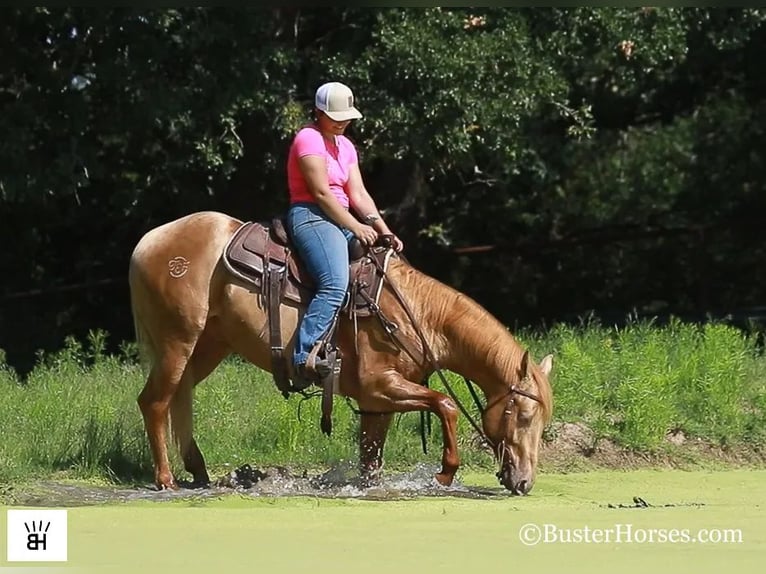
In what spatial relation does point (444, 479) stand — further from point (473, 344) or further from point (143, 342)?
point (143, 342)

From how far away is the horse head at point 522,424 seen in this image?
8742 millimetres

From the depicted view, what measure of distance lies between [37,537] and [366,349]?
2.64 m

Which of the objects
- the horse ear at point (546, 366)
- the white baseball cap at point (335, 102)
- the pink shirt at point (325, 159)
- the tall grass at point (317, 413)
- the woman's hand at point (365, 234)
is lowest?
the tall grass at point (317, 413)

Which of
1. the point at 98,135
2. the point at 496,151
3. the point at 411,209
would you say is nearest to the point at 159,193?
the point at 98,135

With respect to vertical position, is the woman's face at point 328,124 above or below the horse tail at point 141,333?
above

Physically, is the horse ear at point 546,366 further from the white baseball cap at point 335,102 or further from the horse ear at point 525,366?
the white baseball cap at point 335,102

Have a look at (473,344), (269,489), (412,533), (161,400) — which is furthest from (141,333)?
(412,533)

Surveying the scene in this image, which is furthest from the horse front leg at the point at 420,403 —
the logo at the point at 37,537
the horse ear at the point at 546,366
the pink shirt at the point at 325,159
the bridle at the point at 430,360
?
the logo at the point at 37,537

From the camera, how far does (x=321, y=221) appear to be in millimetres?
8875

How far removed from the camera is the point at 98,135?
15.2 meters

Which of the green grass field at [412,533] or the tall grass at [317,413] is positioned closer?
the green grass field at [412,533]

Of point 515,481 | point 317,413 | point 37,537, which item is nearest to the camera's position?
point 37,537

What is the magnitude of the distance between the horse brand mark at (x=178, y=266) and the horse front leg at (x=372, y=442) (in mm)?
1422

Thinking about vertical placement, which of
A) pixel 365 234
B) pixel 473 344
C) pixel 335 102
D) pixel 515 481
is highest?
pixel 335 102
